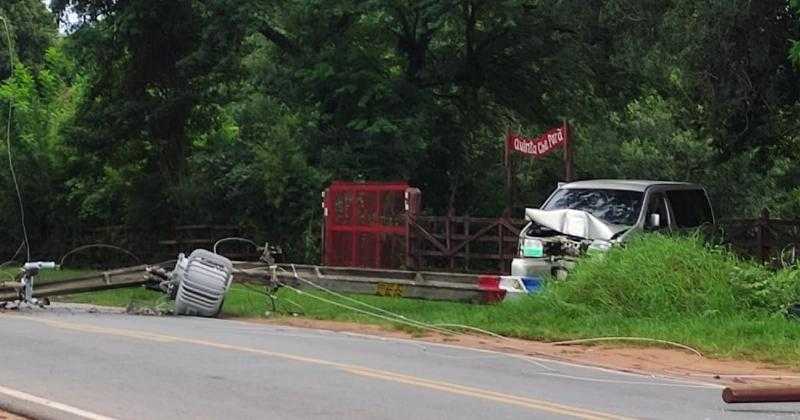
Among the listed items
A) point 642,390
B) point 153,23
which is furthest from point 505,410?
point 153,23

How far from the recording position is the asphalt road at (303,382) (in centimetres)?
851

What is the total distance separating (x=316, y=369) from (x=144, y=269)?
6853 mm

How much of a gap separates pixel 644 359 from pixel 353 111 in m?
14.0

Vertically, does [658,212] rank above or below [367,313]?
above

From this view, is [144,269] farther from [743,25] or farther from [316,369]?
[743,25]

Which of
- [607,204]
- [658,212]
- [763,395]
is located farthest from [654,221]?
[763,395]

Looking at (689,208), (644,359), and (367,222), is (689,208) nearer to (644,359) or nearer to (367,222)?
(644,359)

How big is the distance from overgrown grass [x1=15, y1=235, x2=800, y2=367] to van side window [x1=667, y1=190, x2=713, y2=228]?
1804 millimetres

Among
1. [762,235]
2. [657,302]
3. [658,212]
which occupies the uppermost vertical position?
[658,212]

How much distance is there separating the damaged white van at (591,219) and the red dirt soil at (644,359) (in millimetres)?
2678

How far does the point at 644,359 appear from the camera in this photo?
12375mm

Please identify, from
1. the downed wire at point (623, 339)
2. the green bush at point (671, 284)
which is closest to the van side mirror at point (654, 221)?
the green bush at point (671, 284)

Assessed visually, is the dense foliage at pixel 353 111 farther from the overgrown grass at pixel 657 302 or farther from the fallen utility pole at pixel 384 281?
the fallen utility pole at pixel 384 281

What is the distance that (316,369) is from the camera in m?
10.7
